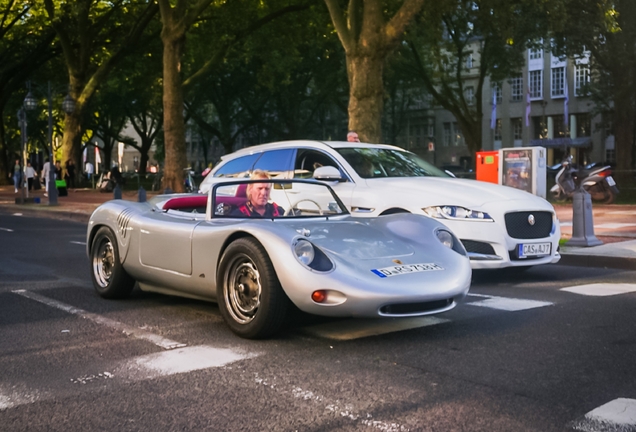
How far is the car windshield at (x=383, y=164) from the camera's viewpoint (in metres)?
9.99

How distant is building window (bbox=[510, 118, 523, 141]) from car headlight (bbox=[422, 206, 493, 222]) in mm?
68949

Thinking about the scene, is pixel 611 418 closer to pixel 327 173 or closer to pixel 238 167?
pixel 327 173

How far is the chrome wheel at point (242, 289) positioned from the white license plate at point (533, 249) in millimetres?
4021

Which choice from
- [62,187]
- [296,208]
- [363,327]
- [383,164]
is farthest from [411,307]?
[62,187]

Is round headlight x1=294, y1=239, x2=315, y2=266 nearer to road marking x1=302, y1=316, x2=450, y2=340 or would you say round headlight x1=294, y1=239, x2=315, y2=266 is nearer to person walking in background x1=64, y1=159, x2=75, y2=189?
road marking x1=302, y1=316, x2=450, y2=340

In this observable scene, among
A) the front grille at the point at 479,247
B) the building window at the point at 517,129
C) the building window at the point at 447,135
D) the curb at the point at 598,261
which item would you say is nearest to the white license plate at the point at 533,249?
the front grille at the point at 479,247

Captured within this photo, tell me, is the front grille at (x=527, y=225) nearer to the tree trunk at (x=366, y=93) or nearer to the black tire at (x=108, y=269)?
the black tire at (x=108, y=269)

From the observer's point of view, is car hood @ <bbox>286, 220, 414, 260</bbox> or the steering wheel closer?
car hood @ <bbox>286, 220, 414, 260</bbox>

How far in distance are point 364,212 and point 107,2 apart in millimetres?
34872

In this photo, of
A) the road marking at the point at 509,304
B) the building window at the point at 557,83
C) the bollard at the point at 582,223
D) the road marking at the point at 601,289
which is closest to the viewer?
the road marking at the point at 509,304

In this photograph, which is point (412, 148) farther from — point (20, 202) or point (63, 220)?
point (63, 220)

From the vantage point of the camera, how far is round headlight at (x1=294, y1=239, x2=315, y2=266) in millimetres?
5691

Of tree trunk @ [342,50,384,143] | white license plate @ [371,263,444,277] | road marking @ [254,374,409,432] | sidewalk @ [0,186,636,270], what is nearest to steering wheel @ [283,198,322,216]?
white license plate @ [371,263,444,277]

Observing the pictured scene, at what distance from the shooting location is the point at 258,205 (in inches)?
262
